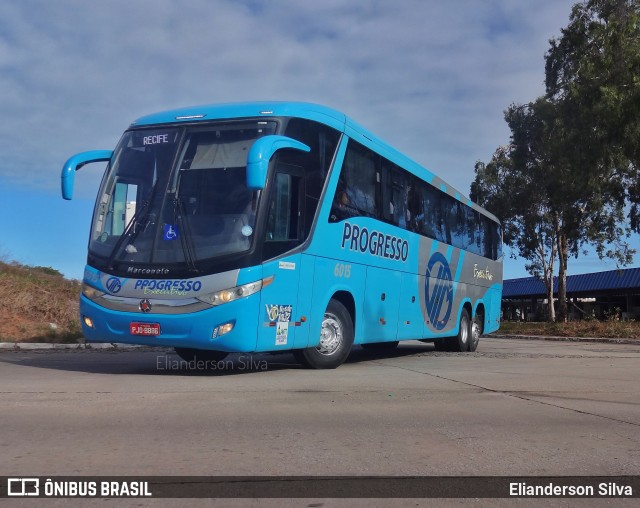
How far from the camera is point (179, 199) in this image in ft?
29.2

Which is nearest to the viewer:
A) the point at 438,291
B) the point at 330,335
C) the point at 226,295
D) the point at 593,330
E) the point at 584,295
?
the point at 226,295

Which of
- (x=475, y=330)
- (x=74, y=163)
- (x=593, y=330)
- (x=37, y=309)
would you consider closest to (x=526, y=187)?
(x=593, y=330)

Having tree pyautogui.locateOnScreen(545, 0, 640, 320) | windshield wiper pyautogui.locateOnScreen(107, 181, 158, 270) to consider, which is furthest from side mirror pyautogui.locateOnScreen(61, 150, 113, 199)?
tree pyautogui.locateOnScreen(545, 0, 640, 320)

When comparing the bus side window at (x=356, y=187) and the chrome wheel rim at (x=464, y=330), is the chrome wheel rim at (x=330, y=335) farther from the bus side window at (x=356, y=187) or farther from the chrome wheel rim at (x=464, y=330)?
the chrome wheel rim at (x=464, y=330)

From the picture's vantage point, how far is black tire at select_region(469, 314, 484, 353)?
1753 cm

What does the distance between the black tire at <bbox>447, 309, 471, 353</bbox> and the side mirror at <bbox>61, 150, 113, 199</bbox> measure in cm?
1007

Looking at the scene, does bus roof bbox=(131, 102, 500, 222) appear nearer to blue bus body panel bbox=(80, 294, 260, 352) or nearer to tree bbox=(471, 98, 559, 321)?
blue bus body panel bbox=(80, 294, 260, 352)

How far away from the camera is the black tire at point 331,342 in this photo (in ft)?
33.8

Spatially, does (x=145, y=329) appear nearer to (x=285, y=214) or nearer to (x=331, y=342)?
(x=285, y=214)

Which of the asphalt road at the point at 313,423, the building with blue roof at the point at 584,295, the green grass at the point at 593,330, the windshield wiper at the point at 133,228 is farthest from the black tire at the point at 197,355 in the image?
the building with blue roof at the point at 584,295

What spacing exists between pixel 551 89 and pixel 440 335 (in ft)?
68.1

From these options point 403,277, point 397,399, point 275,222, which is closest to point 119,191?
point 275,222

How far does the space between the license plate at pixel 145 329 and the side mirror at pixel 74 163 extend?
7.76ft

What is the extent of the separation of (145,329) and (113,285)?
0.82 m
